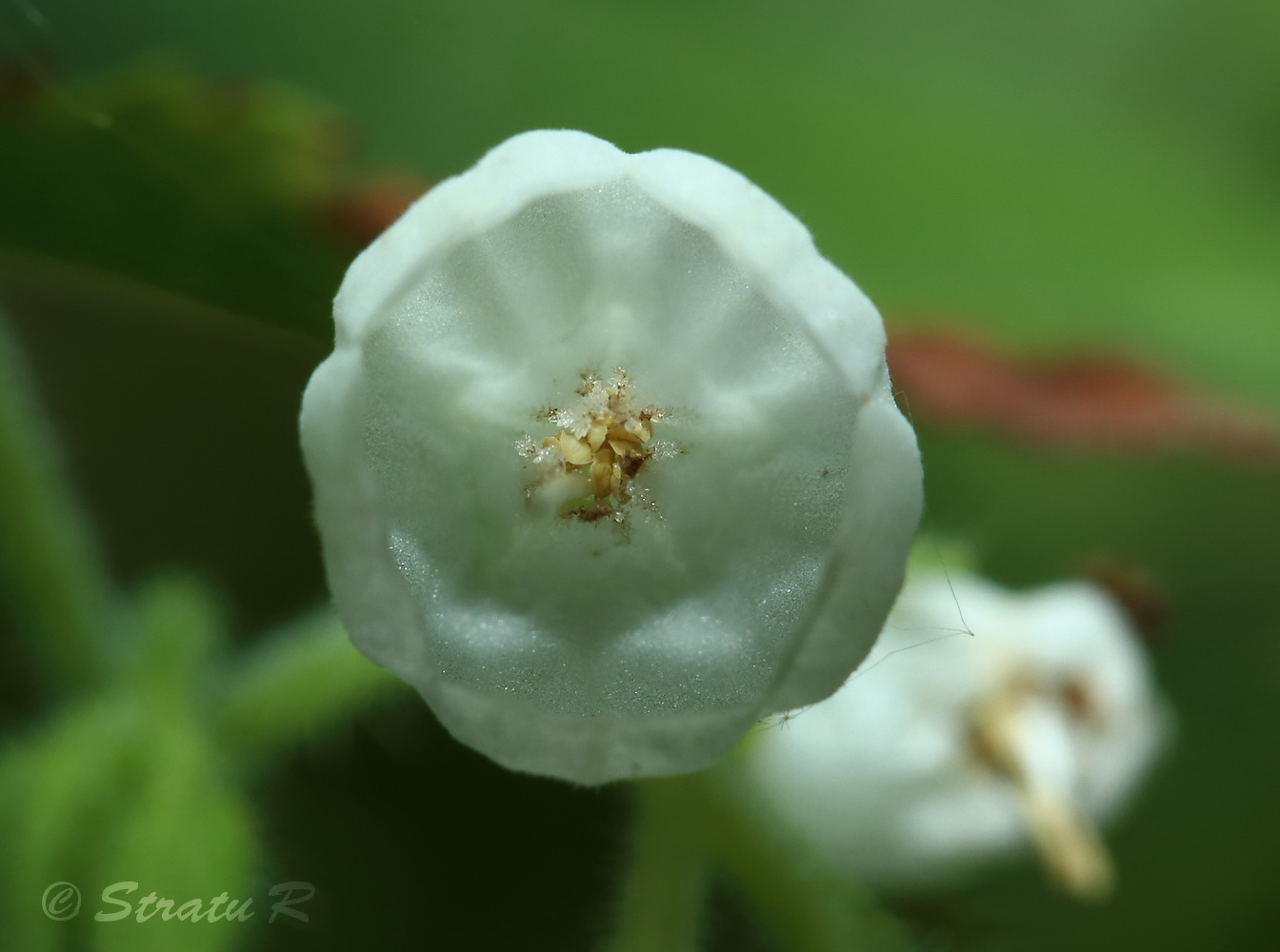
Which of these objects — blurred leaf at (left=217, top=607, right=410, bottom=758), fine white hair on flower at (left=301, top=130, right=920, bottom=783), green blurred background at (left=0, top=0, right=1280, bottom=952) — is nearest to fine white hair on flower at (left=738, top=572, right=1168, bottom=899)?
green blurred background at (left=0, top=0, right=1280, bottom=952)

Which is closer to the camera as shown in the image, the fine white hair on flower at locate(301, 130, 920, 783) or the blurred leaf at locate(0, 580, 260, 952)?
the fine white hair on flower at locate(301, 130, 920, 783)

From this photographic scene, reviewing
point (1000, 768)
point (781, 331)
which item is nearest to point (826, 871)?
point (1000, 768)

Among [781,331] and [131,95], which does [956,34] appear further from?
[781,331]

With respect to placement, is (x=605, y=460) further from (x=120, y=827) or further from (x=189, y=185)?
(x=189, y=185)

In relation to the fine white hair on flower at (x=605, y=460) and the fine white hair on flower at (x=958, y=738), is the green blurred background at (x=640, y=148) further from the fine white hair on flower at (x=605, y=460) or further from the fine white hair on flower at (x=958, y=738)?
the fine white hair on flower at (x=605, y=460)

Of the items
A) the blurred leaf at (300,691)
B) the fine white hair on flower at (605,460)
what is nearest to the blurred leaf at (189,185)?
the blurred leaf at (300,691)

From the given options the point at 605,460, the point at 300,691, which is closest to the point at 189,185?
the point at 300,691

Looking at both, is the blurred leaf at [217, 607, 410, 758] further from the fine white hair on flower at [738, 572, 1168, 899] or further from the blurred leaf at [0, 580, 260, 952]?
the fine white hair on flower at [738, 572, 1168, 899]
